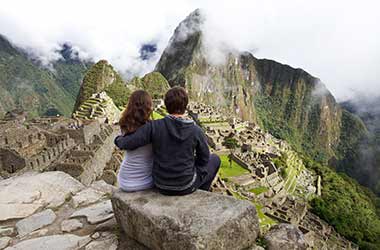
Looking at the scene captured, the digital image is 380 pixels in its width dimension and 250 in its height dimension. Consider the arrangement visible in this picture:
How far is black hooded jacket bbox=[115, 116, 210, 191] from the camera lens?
3277 mm

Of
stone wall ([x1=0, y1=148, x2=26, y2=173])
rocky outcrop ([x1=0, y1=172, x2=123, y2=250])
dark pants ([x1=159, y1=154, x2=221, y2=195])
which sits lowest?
stone wall ([x1=0, y1=148, x2=26, y2=173])

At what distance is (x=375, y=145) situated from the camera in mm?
135750

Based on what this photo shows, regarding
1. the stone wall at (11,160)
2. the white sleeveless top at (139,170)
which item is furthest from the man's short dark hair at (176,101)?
the stone wall at (11,160)

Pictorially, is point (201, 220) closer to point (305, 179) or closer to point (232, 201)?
point (232, 201)

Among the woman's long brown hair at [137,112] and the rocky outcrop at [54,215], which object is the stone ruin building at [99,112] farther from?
the woman's long brown hair at [137,112]

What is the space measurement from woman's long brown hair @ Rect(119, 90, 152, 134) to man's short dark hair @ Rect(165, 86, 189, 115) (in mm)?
231

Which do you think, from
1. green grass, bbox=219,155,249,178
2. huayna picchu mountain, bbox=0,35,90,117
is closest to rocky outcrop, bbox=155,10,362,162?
huayna picchu mountain, bbox=0,35,90,117

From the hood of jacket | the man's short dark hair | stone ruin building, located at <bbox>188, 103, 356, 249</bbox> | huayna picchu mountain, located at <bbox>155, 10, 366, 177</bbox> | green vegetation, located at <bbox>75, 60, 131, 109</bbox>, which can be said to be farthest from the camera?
huayna picchu mountain, located at <bbox>155, 10, 366, 177</bbox>

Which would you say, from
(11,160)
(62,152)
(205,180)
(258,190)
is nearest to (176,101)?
(205,180)

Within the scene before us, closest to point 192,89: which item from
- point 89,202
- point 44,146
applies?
point 44,146

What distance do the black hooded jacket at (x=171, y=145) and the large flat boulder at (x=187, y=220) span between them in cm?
19

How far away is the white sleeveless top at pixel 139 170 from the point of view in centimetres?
352

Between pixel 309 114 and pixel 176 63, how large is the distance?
8191cm

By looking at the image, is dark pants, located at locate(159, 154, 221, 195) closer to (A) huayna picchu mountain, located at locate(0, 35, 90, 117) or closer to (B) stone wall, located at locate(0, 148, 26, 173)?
(B) stone wall, located at locate(0, 148, 26, 173)
